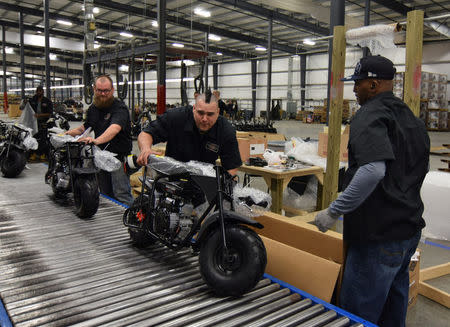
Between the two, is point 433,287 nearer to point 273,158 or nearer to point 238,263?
point 238,263

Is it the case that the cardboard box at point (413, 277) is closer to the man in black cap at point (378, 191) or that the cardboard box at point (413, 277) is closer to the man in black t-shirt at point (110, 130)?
the man in black cap at point (378, 191)

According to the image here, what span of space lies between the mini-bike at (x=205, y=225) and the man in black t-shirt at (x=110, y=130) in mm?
1304

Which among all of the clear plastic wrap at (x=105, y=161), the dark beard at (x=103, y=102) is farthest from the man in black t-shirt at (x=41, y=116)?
the clear plastic wrap at (x=105, y=161)

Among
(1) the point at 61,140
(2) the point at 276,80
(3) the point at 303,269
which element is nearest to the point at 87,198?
(1) the point at 61,140

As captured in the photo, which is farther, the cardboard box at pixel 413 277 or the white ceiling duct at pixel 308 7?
the white ceiling duct at pixel 308 7

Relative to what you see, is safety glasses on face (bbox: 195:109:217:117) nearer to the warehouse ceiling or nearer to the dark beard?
the dark beard

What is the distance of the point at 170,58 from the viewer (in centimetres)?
954

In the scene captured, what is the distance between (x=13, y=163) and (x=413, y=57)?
5.46m

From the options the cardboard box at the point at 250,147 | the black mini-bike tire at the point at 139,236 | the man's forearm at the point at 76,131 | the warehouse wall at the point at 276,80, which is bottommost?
the black mini-bike tire at the point at 139,236

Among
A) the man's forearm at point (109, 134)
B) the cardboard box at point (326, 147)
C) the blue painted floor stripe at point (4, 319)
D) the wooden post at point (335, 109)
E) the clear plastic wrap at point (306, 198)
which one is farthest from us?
the clear plastic wrap at point (306, 198)

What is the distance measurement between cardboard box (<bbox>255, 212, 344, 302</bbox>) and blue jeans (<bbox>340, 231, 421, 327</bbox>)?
19 centimetres

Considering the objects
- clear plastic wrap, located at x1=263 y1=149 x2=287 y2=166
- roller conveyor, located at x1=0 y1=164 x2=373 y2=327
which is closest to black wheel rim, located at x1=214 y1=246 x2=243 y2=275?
roller conveyor, located at x1=0 y1=164 x2=373 y2=327

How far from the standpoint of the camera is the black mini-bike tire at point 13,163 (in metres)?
5.59

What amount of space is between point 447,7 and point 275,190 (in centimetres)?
1630
